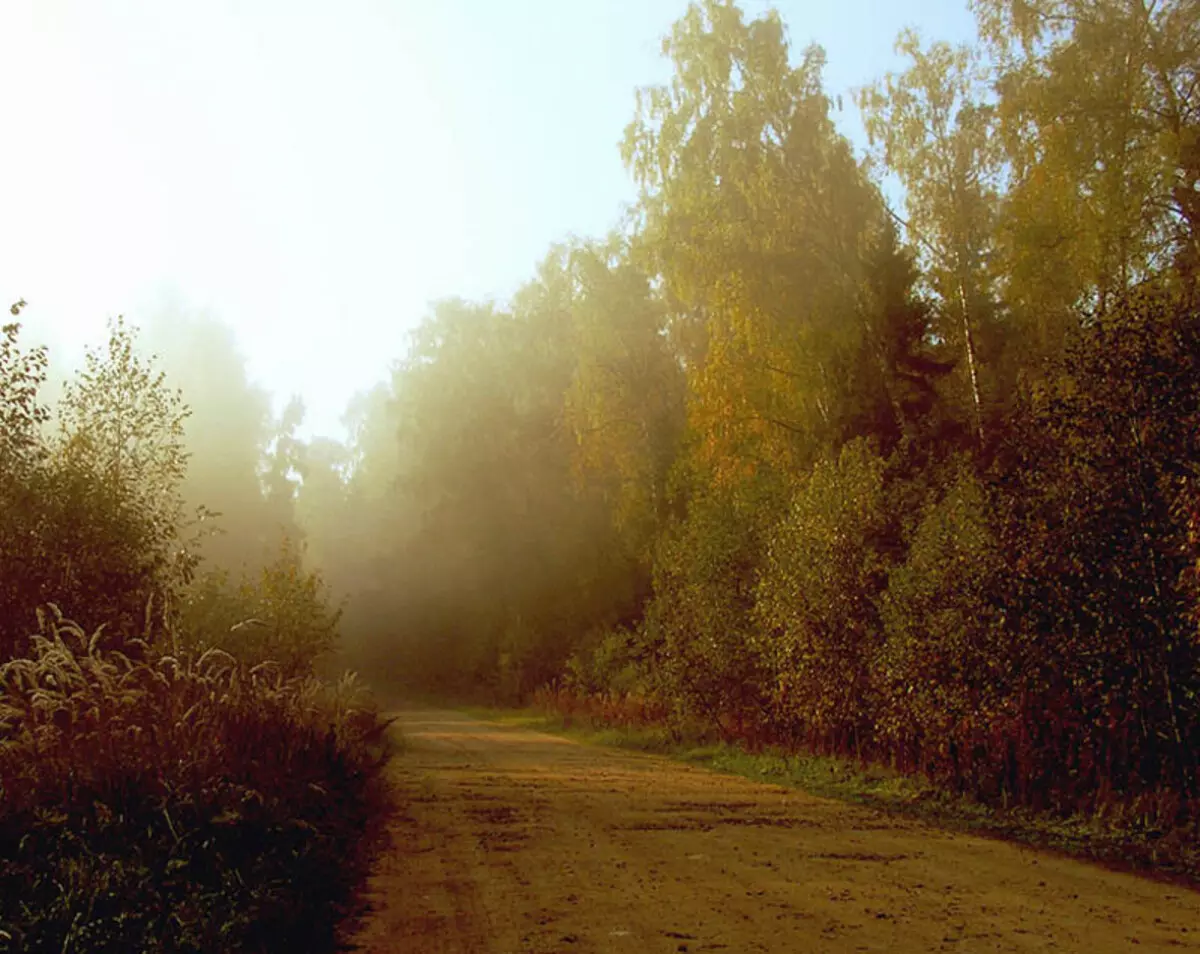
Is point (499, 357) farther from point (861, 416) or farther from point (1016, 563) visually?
point (1016, 563)

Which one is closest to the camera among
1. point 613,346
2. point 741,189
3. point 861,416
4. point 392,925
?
point 392,925

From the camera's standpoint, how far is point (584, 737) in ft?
103

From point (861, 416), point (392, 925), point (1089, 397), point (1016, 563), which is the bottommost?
point (392, 925)

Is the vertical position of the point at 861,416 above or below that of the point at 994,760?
above

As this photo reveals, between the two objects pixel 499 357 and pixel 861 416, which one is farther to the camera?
pixel 499 357

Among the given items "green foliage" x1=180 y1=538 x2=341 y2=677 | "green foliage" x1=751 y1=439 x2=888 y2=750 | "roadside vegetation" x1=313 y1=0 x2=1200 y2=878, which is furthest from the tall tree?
"green foliage" x1=180 y1=538 x2=341 y2=677

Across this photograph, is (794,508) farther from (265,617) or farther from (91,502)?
(91,502)

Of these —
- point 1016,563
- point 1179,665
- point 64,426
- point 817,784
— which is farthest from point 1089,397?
point 64,426

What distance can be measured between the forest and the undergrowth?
0.05 metres

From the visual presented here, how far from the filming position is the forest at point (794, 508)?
9570 mm

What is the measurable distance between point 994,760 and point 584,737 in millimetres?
17908

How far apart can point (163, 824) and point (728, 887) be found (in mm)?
4321

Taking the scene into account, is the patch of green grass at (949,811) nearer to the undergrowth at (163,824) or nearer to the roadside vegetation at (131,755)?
the roadside vegetation at (131,755)

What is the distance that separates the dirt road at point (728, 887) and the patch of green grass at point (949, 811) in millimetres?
617
